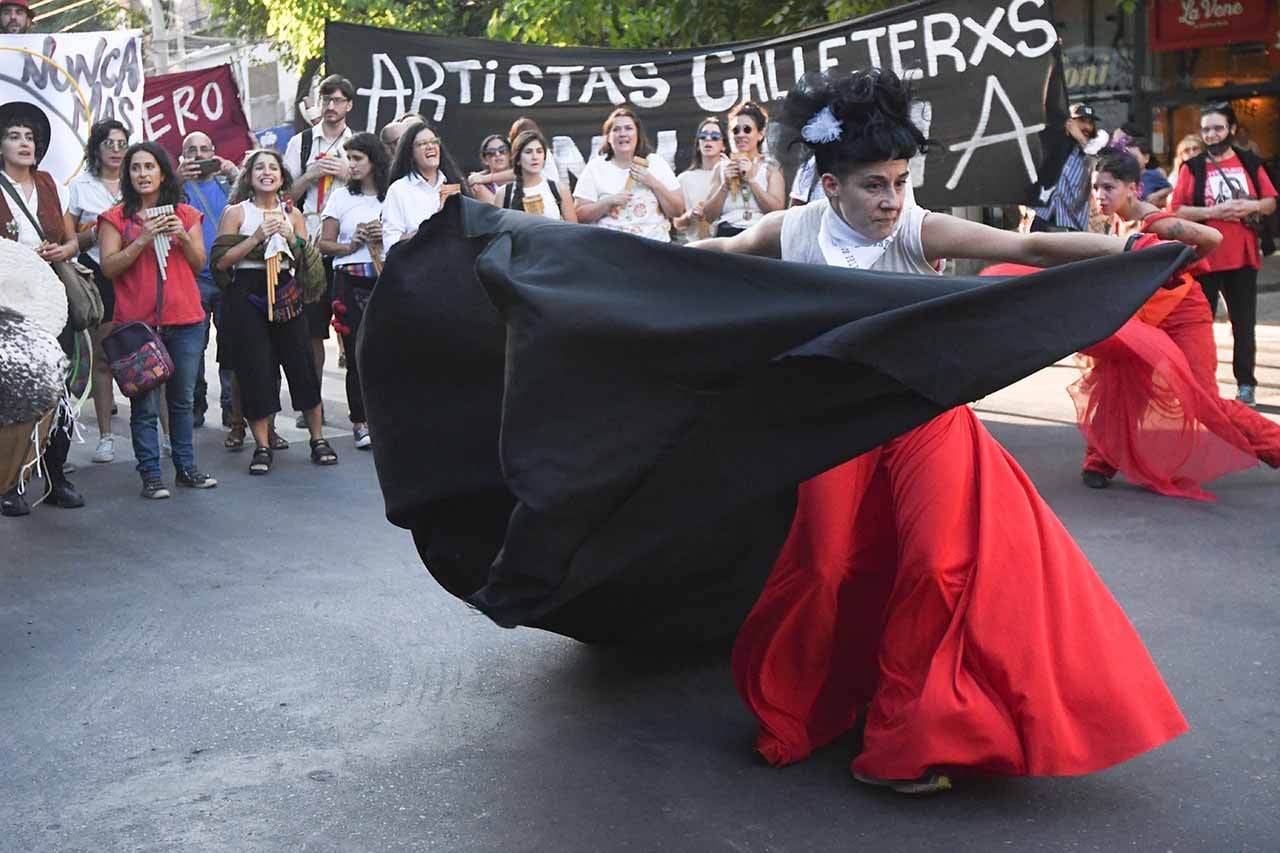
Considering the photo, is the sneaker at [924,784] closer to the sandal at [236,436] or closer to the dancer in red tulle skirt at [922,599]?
the dancer in red tulle skirt at [922,599]

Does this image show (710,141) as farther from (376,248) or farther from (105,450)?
(105,450)

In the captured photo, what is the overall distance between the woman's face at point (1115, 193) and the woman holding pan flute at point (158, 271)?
484 cm

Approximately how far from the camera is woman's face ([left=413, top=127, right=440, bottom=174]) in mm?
9508

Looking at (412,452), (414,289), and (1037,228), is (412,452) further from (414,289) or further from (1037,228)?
(1037,228)

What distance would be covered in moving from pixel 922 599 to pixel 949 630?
0.34 feet

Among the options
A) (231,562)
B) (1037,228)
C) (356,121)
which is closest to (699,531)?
(231,562)

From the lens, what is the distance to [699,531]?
171 inches

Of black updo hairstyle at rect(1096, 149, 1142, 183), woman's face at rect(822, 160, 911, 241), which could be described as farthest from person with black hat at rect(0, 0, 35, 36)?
woman's face at rect(822, 160, 911, 241)

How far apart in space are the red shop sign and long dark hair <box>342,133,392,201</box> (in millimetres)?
11344

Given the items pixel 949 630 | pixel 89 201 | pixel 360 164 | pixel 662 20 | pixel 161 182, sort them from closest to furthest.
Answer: pixel 949 630 → pixel 161 182 → pixel 89 201 → pixel 360 164 → pixel 662 20

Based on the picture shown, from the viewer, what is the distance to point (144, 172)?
866 cm

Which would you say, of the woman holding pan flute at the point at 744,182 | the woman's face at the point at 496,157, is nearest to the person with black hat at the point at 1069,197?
the woman holding pan flute at the point at 744,182

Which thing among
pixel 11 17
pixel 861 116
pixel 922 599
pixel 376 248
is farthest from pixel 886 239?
pixel 11 17

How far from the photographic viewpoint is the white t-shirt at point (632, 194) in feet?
32.4
